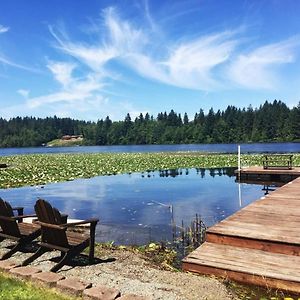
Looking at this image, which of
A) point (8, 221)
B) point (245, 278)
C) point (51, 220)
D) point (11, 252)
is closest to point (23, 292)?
point (51, 220)

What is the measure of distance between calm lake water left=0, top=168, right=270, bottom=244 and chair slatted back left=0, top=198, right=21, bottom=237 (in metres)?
3.52

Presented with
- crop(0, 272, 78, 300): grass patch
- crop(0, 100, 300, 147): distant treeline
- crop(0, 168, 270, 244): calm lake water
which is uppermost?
crop(0, 100, 300, 147): distant treeline

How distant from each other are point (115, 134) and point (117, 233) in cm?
16793

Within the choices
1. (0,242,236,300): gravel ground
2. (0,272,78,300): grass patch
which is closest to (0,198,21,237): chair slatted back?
(0,242,236,300): gravel ground

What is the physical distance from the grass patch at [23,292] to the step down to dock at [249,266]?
2882 millimetres

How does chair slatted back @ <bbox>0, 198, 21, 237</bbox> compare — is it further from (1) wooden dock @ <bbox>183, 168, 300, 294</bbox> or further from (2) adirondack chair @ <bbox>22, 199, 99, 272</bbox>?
(1) wooden dock @ <bbox>183, 168, 300, 294</bbox>

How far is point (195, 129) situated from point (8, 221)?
152m

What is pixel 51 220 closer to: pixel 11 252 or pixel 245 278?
pixel 11 252

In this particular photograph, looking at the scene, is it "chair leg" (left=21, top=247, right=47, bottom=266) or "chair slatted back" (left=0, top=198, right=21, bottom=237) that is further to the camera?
"chair slatted back" (left=0, top=198, right=21, bottom=237)

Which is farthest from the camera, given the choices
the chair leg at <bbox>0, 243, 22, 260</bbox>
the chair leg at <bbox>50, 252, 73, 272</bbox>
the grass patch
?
the chair leg at <bbox>0, 243, 22, 260</bbox>

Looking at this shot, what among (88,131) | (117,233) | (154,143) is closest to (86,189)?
(117,233)

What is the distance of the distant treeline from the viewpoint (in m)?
140

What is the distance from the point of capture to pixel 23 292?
5.55 m

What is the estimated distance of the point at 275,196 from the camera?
45.0ft
